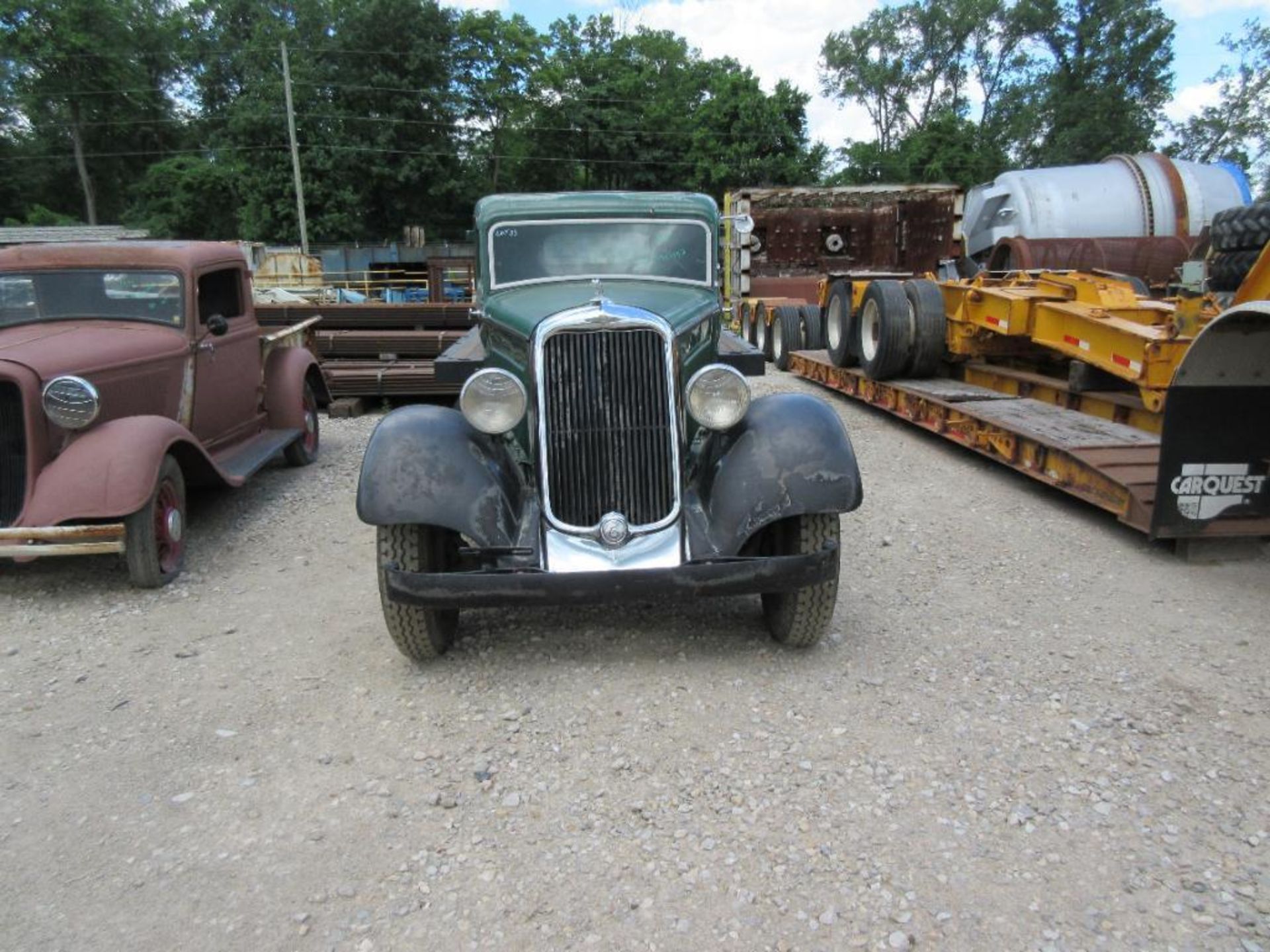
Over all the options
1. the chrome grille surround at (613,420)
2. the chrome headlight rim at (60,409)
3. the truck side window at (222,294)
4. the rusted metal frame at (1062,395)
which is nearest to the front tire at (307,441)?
the truck side window at (222,294)

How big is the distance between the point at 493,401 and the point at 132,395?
9.48 ft

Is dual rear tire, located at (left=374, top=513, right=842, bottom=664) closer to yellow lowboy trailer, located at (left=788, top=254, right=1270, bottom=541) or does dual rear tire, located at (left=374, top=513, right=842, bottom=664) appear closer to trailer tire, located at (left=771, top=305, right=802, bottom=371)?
yellow lowboy trailer, located at (left=788, top=254, right=1270, bottom=541)

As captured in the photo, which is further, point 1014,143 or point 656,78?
point 656,78

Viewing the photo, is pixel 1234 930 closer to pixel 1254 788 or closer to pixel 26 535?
pixel 1254 788

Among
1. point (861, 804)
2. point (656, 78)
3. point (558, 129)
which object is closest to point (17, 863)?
point (861, 804)

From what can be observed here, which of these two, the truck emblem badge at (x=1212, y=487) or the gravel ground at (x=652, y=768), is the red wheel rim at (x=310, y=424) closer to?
the gravel ground at (x=652, y=768)

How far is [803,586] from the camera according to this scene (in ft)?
11.7

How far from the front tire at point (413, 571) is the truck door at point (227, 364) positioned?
3.10 meters

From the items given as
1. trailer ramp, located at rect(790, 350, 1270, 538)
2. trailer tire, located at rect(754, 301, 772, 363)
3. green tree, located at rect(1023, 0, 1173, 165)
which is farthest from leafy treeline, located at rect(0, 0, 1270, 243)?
trailer ramp, located at rect(790, 350, 1270, 538)

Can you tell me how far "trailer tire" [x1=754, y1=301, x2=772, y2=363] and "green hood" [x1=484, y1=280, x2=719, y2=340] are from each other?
938 cm

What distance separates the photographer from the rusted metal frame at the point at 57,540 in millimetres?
4438

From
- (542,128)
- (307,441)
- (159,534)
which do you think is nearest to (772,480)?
(159,534)

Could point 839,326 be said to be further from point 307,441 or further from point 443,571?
point 443,571

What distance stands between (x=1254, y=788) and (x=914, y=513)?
324 cm
